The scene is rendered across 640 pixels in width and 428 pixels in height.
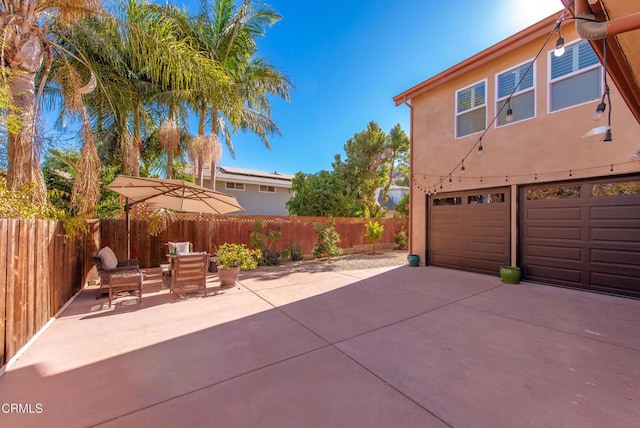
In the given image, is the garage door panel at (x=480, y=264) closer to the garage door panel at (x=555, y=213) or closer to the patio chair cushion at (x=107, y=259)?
the garage door panel at (x=555, y=213)

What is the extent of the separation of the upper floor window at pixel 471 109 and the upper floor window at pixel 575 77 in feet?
5.22

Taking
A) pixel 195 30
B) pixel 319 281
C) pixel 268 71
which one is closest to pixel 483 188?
pixel 319 281

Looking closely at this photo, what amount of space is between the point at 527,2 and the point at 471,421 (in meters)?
8.12

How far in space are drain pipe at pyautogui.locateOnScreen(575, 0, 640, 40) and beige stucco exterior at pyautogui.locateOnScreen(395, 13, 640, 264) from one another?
5.07 m

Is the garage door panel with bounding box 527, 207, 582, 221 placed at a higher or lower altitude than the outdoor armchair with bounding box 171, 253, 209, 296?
higher

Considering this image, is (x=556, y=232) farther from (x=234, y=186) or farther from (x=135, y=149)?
(x=234, y=186)

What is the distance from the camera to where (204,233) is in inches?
362

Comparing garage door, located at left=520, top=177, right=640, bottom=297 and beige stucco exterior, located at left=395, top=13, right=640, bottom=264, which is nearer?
garage door, located at left=520, top=177, right=640, bottom=297

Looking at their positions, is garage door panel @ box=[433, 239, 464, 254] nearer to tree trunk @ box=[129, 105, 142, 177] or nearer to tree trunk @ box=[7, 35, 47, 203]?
tree trunk @ box=[7, 35, 47, 203]

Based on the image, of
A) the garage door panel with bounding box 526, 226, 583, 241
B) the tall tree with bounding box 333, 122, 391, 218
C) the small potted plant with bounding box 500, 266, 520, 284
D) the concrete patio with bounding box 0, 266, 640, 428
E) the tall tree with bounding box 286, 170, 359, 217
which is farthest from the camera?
the tall tree with bounding box 333, 122, 391, 218

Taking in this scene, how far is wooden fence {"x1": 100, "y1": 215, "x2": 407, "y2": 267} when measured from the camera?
768 centimetres

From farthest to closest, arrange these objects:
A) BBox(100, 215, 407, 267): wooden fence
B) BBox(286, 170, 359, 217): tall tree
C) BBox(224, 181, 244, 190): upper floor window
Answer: BBox(224, 181, 244, 190): upper floor window < BBox(286, 170, 359, 217): tall tree < BBox(100, 215, 407, 267): wooden fence

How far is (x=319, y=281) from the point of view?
7031 mm

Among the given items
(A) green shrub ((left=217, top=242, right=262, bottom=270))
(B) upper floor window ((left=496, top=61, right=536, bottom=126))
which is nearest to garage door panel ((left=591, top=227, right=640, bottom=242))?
(B) upper floor window ((left=496, top=61, right=536, bottom=126))
